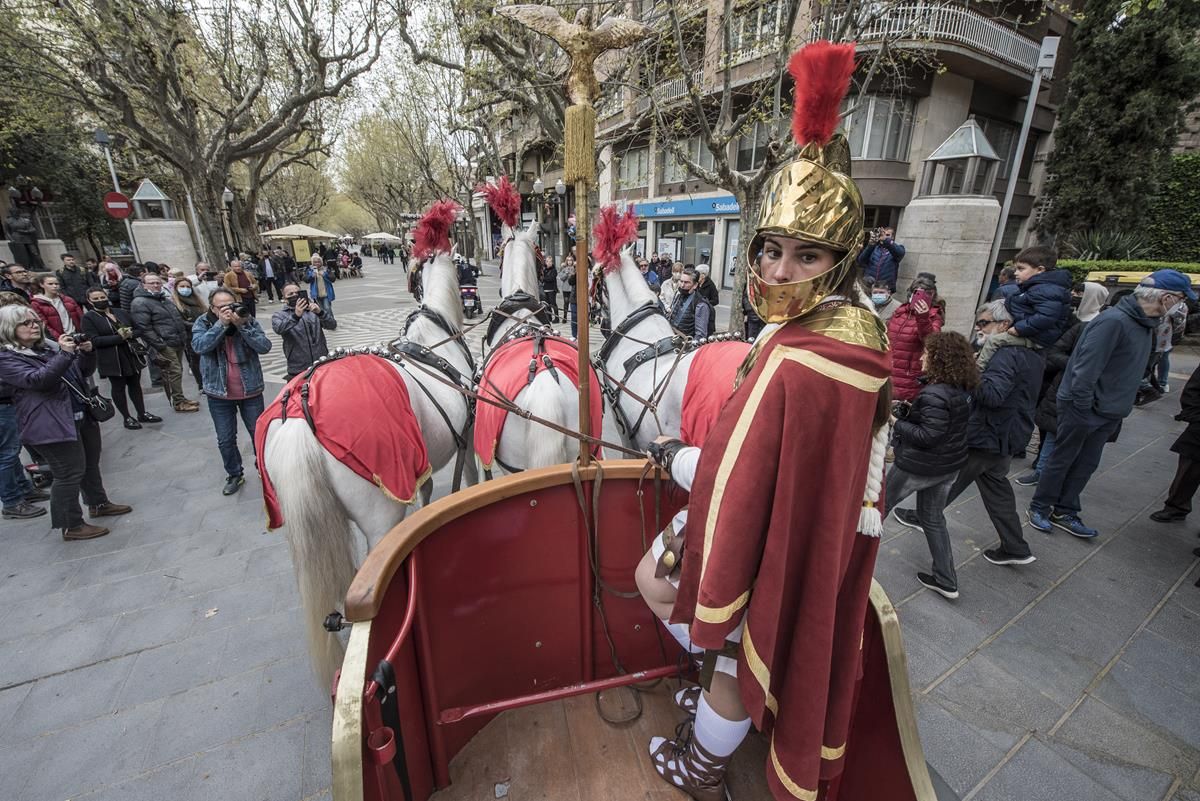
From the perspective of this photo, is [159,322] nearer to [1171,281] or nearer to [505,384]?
[505,384]

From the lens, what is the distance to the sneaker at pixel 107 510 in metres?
4.14

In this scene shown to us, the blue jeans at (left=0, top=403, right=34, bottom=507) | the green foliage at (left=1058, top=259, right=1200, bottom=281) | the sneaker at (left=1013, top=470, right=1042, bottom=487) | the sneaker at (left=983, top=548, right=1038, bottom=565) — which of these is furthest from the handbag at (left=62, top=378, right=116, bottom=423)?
the green foliage at (left=1058, top=259, right=1200, bottom=281)

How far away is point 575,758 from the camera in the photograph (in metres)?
1.77

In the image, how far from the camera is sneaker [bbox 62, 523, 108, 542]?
12.5 feet

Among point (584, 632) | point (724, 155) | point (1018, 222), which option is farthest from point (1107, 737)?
point (1018, 222)

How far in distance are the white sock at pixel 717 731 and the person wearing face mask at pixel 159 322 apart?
7.90 metres

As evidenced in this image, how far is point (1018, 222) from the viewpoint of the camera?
19.8 m

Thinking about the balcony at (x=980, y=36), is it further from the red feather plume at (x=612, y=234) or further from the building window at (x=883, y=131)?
the red feather plume at (x=612, y=234)

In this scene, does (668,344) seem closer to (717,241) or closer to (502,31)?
(502,31)

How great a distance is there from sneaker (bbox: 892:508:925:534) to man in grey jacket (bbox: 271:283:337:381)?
5.61m

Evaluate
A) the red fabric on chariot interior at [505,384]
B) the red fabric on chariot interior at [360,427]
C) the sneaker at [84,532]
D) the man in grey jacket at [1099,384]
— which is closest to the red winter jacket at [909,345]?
the man in grey jacket at [1099,384]

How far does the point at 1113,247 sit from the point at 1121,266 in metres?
2.58

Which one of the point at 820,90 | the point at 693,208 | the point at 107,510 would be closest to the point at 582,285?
the point at 820,90

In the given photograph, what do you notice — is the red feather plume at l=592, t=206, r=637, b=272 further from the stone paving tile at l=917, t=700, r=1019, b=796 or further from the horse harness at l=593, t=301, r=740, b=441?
the stone paving tile at l=917, t=700, r=1019, b=796
